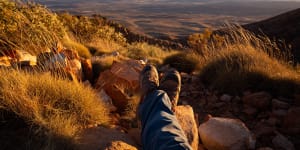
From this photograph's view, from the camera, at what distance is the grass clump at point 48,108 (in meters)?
2.46

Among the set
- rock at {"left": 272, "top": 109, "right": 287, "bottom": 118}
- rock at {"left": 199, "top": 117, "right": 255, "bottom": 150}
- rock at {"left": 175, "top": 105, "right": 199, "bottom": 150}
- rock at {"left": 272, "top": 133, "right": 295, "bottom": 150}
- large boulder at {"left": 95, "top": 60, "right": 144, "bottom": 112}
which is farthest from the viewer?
large boulder at {"left": 95, "top": 60, "right": 144, "bottom": 112}

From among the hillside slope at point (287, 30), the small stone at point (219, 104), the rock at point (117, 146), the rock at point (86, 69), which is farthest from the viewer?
the hillside slope at point (287, 30)

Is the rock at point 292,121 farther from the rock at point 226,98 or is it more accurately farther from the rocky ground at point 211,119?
the rock at point 226,98

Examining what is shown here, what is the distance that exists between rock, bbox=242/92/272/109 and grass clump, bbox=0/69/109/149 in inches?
65.9

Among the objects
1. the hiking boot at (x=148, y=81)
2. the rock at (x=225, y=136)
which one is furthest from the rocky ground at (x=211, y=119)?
the hiking boot at (x=148, y=81)

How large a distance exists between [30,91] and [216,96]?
227 cm

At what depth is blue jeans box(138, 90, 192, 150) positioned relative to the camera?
1814 millimetres

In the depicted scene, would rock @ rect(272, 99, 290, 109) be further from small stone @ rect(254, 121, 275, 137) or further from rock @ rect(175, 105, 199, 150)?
rock @ rect(175, 105, 199, 150)

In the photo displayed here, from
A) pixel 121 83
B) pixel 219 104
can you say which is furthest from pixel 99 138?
pixel 219 104

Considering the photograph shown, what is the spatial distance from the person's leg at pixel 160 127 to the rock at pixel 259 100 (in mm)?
1566

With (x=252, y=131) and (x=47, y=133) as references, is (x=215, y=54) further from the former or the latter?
(x=47, y=133)

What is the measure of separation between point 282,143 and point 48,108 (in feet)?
6.83

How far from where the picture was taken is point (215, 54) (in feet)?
18.0

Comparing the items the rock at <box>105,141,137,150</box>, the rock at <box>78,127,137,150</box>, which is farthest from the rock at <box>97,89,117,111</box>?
the rock at <box>105,141,137,150</box>
